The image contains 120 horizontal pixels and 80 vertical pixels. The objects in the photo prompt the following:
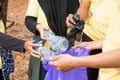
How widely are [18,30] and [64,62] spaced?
534 cm

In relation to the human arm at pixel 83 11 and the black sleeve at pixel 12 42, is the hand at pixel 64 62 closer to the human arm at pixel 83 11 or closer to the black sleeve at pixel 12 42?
the black sleeve at pixel 12 42

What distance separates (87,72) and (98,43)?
25 centimetres

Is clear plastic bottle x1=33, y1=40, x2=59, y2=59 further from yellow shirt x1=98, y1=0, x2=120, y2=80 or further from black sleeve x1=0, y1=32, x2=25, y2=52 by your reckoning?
yellow shirt x1=98, y1=0, x2=120, y2=80

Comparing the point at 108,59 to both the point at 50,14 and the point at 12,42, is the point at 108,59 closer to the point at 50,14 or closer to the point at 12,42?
the point at 12,42

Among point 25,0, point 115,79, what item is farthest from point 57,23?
point 25,0

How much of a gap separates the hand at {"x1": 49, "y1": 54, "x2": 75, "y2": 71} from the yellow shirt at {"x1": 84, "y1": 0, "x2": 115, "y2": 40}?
55cm

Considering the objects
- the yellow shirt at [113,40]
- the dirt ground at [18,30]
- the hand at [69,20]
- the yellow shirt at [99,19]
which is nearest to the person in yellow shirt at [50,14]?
the hand at [69,20]

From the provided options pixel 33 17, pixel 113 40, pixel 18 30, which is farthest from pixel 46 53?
pixel 18 30

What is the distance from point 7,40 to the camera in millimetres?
2672

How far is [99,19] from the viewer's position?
97.3 inches

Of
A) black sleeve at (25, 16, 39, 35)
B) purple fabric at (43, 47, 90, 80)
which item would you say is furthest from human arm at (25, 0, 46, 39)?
purple fabric at (43, 47, 90, 80)

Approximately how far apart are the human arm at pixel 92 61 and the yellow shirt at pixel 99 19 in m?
0.56

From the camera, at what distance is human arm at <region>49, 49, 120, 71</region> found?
183 centimetres

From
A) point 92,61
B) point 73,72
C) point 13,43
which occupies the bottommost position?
point 73,72
